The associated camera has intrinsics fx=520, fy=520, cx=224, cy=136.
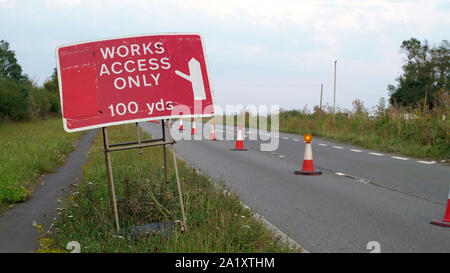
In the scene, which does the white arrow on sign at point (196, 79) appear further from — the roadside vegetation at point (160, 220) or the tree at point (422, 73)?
the tree at point (422, 73)

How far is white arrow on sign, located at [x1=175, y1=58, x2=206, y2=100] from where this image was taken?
20.4 ft

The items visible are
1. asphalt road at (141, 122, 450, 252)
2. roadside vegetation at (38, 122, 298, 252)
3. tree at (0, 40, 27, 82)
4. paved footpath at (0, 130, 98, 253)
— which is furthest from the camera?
tree at (0, 40, 27, 82)

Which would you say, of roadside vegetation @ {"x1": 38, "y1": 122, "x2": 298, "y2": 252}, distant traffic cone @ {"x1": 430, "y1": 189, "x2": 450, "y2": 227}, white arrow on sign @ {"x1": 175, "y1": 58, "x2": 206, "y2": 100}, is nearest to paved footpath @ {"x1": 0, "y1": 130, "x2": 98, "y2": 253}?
roadside vegetation @ {"x1": 38, "y1": 122, "x2": 298, "y2": 252}

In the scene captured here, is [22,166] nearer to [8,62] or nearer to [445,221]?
[445,221]

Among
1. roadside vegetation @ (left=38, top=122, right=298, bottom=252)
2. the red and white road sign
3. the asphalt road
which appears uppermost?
the red and white road sign

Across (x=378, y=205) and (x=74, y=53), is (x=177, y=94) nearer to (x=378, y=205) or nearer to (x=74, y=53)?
(x=74, y=53)

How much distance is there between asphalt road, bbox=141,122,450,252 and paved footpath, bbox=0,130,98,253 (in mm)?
2918

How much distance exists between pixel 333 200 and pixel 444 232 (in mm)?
2412

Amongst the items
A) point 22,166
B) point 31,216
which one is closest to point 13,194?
point 31,216

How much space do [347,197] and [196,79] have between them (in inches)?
162

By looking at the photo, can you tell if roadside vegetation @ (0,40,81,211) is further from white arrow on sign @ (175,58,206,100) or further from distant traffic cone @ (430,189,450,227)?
distant traffic cone @ (430,189,450,227)

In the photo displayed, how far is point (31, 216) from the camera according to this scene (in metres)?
7.49

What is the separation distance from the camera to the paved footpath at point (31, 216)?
597 centimetres

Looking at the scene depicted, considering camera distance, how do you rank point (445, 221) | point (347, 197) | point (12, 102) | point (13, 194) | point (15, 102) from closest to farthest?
point (445, 221) → point (13, 194) → point (347, 197) → point (12, 102) → point (15, 102)
